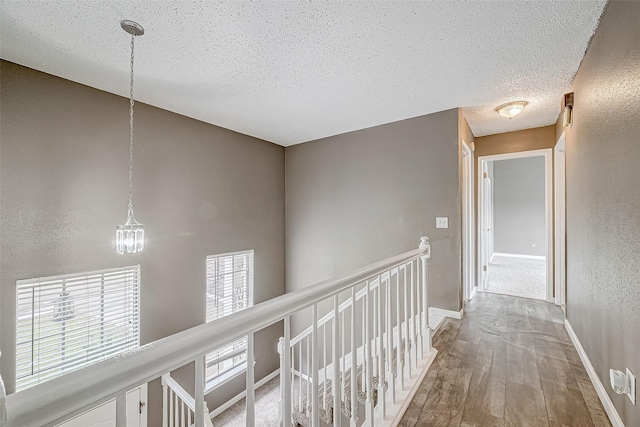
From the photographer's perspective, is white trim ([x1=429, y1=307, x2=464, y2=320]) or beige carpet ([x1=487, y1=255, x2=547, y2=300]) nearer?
white trim ([x1=429, y1=307, x2=464, y2=320])

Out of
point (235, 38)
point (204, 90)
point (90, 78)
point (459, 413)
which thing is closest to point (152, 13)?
point (235, 38)

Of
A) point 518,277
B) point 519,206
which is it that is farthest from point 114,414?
point 519,206

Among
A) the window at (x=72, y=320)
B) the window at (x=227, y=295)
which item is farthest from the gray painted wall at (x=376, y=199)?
the window at (x=72, y=320)

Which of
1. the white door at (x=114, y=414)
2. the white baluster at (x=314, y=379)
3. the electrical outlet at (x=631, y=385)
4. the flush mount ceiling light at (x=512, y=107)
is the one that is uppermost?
the flush mount ceiling light at (x=512, y=107)

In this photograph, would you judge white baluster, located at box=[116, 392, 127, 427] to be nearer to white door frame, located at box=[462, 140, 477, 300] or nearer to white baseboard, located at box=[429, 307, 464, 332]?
white baseboard, located at box=[429, 307, 464, 332]

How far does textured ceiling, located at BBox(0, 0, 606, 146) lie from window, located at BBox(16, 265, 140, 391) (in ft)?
5.92

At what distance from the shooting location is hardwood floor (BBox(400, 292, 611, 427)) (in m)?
1.57

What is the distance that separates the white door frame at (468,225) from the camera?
3.32 meters

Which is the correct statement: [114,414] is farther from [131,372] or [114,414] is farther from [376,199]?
[376,199]

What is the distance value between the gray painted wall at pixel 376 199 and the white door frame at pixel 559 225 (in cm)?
128

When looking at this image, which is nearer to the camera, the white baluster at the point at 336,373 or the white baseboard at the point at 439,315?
the white baluster at the point at 336,373

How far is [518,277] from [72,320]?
245 inches

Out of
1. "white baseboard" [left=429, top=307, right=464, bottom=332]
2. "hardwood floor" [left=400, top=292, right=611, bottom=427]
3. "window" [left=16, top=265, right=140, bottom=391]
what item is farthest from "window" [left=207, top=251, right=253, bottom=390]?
"hardwood floor" [left=400, top=292, right=611, bottom=427]

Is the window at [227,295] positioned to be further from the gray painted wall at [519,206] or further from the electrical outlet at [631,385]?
the gray painted wall at [519,206]
